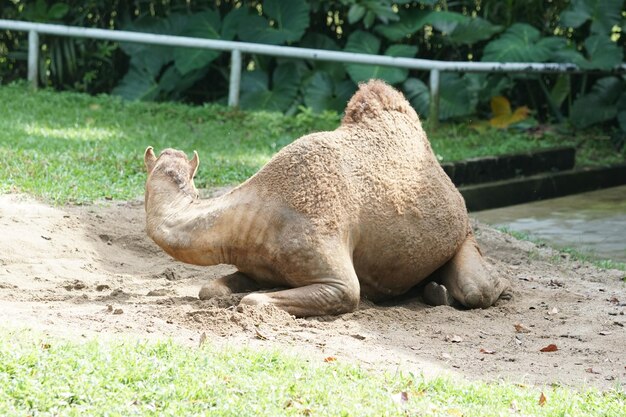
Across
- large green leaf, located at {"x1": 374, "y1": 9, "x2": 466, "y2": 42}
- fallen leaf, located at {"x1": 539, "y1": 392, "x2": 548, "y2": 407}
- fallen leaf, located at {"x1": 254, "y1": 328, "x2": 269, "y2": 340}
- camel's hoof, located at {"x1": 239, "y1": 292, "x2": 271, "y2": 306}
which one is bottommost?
fallen leaf, located at {"x1": 254, "y1": 328, "x2": 269, "y2": 340}

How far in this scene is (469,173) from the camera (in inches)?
492

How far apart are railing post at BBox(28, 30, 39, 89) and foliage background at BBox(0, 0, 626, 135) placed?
49cm

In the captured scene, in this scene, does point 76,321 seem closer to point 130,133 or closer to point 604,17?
point 130,133

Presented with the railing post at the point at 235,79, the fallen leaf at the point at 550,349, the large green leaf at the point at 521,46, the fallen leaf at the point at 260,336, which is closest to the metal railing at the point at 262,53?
the railing post at the point at 235,79

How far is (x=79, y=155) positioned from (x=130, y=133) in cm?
185

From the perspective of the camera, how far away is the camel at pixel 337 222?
6828 millimetres

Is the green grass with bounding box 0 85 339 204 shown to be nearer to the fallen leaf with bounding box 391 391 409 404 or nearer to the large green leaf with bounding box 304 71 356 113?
the large green leaf with bounding box 304 71 356 113

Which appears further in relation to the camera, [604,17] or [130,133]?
[604,17]

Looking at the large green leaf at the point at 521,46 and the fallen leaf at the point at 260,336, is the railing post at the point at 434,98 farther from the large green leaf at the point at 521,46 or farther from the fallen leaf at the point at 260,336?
the fallen leaf at the point at 260,336

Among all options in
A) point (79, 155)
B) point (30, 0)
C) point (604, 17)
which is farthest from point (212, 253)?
point (30, 0)

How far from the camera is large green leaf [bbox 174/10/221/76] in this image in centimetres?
1585

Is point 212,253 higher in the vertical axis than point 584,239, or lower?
higher

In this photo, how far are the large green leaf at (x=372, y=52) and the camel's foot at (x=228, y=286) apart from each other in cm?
789

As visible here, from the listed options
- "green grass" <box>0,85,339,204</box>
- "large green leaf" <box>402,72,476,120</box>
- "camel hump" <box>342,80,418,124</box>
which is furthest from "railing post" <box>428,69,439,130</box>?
"camel hump" <box>342,80,418,124</box>
